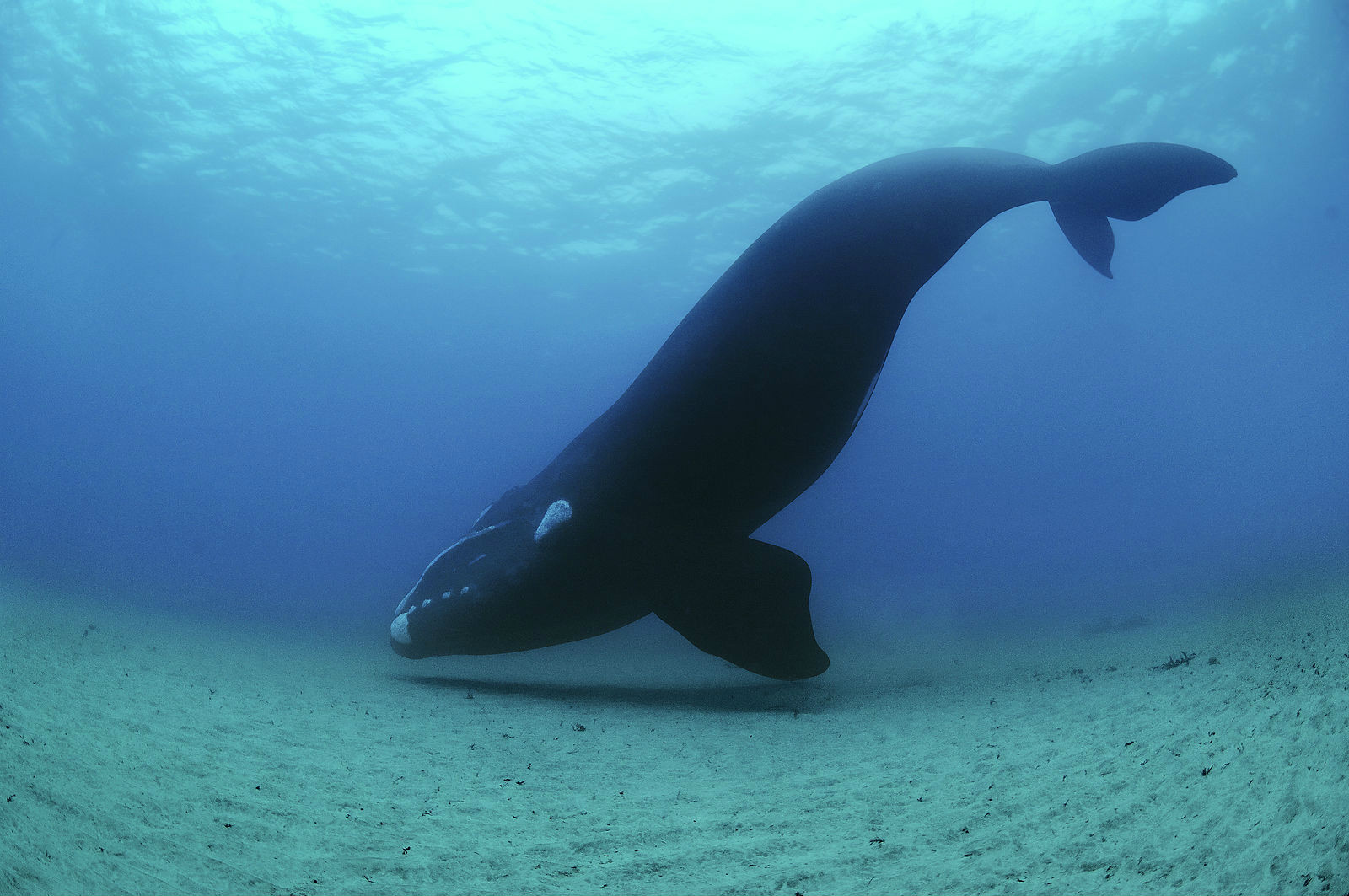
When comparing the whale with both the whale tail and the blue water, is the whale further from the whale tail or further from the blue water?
the blue water

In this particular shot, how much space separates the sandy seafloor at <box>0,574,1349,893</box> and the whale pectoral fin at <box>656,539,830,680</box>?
18.5 inches

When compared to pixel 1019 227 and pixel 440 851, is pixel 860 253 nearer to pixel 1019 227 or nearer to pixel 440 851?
pixel 440 851

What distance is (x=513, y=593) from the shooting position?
5.92 m

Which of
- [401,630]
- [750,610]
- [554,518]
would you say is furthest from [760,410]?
[401,630]

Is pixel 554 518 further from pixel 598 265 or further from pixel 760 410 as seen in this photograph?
pixel 598 265

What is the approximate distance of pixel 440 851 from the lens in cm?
264

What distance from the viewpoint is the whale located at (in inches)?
212

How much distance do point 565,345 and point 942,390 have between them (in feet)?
80.2

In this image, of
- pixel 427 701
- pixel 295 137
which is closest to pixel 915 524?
pixel 295 137

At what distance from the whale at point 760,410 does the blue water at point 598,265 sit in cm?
1279

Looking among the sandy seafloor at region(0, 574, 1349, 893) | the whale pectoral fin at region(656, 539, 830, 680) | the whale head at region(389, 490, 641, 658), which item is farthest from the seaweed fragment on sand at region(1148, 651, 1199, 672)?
the whale head at region(389, 490, 641, 658)

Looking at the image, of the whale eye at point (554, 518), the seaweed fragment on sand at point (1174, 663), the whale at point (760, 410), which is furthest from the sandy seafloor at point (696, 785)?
the whale eye at point (554, 518)

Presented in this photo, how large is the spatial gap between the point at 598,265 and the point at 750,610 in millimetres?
23346

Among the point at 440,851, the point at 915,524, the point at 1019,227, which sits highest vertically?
the point at 1019,227
